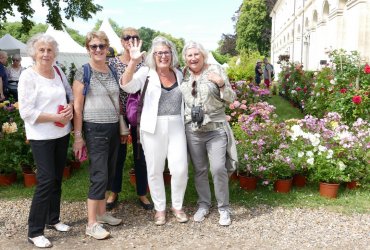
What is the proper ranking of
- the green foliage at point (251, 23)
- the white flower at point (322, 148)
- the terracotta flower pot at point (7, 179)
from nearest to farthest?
the white flower at point (322, 148), the terracotta flower pot at point (7, 179), the green foliage at point (251, 23)

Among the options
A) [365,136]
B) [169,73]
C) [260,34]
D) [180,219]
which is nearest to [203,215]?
[180,219]

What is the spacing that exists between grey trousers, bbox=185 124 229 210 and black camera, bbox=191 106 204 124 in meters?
0.21

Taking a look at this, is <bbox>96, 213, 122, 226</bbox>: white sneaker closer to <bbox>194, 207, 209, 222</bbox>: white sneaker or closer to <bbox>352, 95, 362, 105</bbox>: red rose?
<bbox>194, 207, 209, 222</bbox>: white sneaker

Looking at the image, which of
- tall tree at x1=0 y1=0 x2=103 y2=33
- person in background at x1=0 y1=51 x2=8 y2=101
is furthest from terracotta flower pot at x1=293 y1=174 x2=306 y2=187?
tall tree at x1=0 y1=0 x2=103 y2=33

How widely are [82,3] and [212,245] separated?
42.3 feet

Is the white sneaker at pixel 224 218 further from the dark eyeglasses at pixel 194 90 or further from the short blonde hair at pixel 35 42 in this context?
the short blonde hair at pixel 35 42

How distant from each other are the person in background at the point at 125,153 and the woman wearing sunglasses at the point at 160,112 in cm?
16

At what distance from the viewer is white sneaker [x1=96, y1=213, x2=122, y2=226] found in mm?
4047

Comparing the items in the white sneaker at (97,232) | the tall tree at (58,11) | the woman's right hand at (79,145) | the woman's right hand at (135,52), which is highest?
the tall tree at (58,11)

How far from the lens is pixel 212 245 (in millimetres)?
3631

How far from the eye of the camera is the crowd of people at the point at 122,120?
11.4 feet

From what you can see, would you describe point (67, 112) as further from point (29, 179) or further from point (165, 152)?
point (29, 179)

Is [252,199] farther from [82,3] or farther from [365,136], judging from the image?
[82,3]

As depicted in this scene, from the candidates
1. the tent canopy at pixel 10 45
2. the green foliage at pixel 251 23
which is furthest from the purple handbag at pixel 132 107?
the green foliage at pixel 251 23
